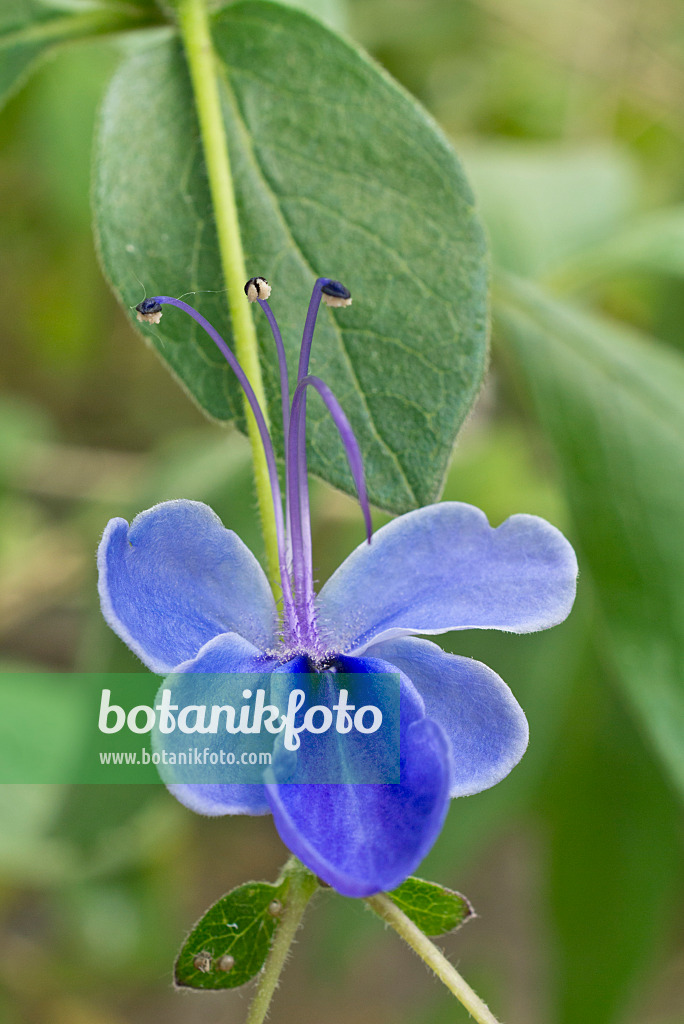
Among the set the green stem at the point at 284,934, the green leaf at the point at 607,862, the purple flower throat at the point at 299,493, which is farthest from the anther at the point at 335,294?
the green leaf at the point at 607,862

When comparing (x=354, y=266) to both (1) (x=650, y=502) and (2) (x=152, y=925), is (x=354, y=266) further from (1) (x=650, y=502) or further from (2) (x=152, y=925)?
(2) (x=152, y=925)

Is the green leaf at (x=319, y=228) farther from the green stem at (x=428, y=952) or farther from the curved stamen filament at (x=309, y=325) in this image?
the green stem at (x=428, y=952)

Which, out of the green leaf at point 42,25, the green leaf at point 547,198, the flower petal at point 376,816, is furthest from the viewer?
the green leaf at point 547,198

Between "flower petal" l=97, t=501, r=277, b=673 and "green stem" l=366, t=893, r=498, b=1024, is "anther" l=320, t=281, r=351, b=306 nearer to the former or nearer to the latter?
"flower petal" l=97, t=501, r=277, b=673

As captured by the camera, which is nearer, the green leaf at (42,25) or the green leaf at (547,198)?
the green leaf at (42,25)

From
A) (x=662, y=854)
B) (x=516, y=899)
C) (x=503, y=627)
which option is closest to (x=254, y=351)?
(x=503, y=627)

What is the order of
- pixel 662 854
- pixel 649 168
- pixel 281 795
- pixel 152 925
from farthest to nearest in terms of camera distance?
1. pixel 649 168
2. pixel 152 925
3. pixel 662 854
4. pixel 281 795

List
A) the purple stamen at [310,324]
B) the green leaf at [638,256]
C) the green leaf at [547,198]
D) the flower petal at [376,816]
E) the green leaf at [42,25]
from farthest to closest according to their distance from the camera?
the green leaf at [547,198] < the green leaf at [638,256] < the green leaf at [42,25] < the purple stamen at [310,324] < the flower petal at [376,816]

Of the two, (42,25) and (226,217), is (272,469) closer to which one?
(226,217)
